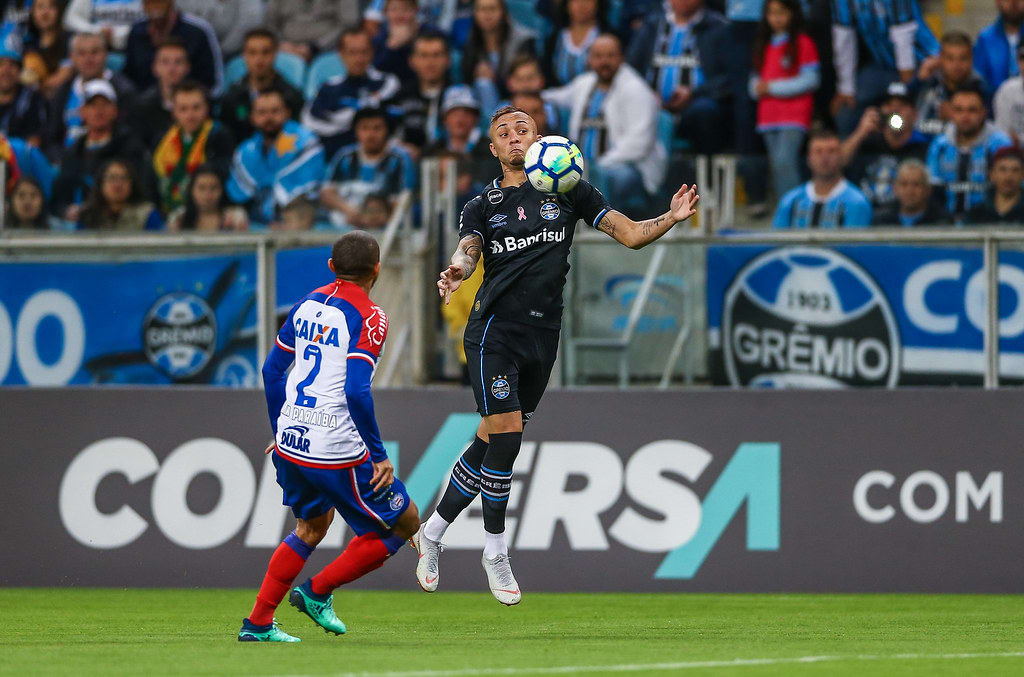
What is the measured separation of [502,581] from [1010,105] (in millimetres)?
7365

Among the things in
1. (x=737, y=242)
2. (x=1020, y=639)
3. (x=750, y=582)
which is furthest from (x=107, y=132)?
(x=1020, y=639)

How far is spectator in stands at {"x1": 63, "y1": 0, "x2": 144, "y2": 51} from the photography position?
17.1m

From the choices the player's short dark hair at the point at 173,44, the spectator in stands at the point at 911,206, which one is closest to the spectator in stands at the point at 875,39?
the spectator in stands at the point at 911,206

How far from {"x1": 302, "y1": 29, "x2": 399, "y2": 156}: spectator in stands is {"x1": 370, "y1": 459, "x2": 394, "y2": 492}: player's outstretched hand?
8.20 metres

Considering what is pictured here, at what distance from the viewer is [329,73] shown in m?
16.2

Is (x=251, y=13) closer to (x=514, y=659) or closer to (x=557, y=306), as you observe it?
(x=557, y=306)

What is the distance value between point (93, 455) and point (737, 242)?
5005 mm

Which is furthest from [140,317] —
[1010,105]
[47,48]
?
[1010,105]

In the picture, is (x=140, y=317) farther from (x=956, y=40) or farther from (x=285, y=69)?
(x=956, y=40)

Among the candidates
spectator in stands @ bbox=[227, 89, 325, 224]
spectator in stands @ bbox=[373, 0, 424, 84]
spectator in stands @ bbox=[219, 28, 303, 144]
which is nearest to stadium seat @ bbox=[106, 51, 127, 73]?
spectator in stands @ bbox=[219, 28, 303, 144]

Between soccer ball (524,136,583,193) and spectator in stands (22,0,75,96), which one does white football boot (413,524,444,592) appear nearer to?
soccer ball (524,136,583,193)

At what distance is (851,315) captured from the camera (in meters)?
11.4

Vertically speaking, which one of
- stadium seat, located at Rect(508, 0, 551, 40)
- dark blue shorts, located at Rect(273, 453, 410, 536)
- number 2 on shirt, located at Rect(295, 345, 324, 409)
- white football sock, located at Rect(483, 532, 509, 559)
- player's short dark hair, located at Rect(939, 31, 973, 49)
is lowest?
white football sock, located at Rect(483, 532, 509, 559)

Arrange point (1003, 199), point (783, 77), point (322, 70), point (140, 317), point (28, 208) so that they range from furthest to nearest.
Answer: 1. point (322, 70)
2. point (783, 77)
3. point (28, 208)
4. point (140, 317)
5. point (1003, 199)
